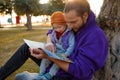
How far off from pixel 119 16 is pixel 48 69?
4.96 feet

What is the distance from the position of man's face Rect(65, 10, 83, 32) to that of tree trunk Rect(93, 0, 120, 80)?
1355 millimetres

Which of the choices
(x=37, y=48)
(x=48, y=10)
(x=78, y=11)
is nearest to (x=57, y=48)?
(x=37, y=48)

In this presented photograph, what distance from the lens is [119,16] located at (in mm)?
4473

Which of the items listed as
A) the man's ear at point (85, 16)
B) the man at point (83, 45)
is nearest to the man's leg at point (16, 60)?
the man at point (83, 45)

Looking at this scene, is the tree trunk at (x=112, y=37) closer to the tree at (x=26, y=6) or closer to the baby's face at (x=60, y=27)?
the baby's face at (x=60, y=27)

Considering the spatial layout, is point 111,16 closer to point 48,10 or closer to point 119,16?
point 119,16

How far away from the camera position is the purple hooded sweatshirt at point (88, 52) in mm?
3041

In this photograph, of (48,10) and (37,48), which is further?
(48,10)

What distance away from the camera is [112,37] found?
4.54m

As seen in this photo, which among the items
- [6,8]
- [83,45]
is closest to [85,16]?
[83,45]

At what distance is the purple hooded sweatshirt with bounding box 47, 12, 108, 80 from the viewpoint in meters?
3.04

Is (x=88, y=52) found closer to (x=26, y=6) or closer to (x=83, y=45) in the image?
(x=83, y=45)

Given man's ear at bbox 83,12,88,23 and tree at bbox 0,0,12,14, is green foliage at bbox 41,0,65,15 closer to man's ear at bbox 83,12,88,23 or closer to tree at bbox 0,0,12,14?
tree at bbox 0,0,12,14

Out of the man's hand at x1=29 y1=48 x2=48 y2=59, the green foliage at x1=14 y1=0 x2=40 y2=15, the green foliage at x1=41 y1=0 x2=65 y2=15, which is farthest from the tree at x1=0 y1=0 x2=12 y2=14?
the man's hand at x1=29 y1=48 x2=48 y2=59
